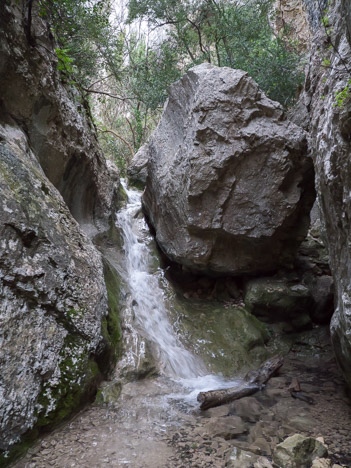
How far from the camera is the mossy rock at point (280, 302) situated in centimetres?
677

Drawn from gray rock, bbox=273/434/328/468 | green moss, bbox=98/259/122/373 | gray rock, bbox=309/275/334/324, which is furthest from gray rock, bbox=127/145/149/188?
gray rock, bbox=273/434/328/468

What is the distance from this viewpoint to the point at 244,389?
458 cm

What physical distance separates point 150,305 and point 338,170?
439 cm

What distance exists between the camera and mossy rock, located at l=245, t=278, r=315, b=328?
22.2 ft

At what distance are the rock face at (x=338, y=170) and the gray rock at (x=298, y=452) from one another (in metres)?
1.24

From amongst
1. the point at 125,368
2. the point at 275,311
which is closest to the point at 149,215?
the point at 275,311

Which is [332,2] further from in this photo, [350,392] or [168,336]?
[168,336]

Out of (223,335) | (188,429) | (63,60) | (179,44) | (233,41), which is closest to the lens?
(188,429)

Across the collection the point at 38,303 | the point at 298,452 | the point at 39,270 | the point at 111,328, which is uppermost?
the point at 39,270

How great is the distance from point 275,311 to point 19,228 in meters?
5.23

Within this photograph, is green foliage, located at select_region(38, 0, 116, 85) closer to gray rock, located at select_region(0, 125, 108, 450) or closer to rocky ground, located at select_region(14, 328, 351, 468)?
gray rock, located at select_region(0, 125, 108, 450)

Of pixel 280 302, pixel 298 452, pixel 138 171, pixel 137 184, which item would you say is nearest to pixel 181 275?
pixel 280 302

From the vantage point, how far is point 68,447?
3184mm

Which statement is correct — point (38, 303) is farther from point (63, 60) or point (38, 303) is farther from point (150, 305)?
point (63, 60)
